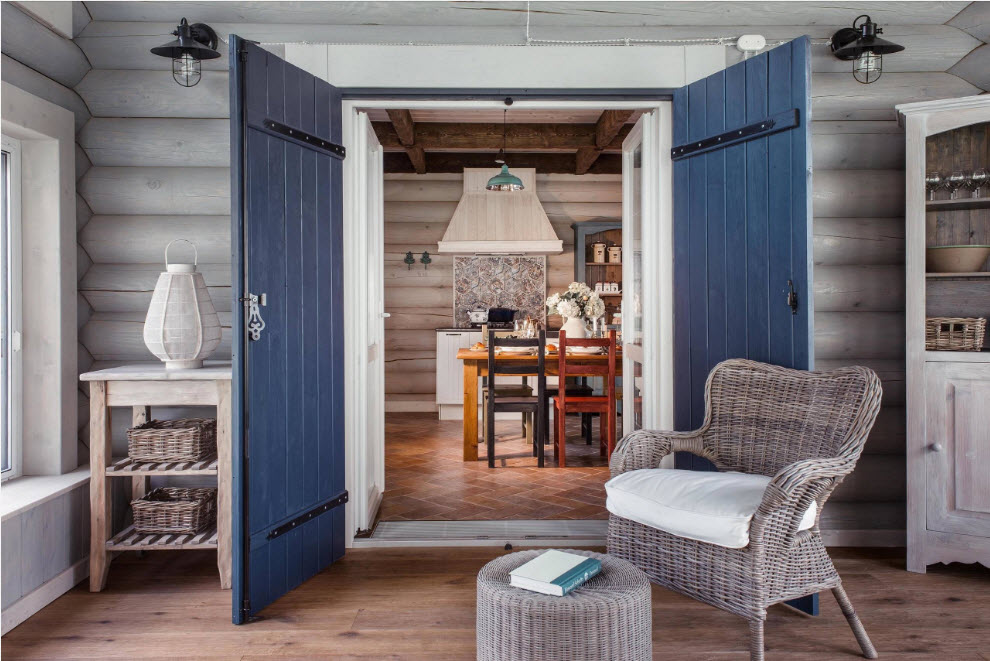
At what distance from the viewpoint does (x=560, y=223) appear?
7684mm

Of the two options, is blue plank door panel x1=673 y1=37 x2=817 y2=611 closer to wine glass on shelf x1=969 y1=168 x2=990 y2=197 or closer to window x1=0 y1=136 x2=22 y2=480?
wine glass on shelf x1=969 y1=168 x2=990 y2=197

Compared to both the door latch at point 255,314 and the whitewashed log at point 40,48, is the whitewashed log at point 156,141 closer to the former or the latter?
the whitewashed log at point 40,48

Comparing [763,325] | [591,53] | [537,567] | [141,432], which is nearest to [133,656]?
[141,432]

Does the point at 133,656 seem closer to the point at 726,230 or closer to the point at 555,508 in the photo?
the point at 555,508

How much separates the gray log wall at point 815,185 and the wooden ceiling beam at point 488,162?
4.03 meters

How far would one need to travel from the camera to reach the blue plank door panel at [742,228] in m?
2.60

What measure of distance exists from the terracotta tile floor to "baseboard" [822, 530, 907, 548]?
116 cm

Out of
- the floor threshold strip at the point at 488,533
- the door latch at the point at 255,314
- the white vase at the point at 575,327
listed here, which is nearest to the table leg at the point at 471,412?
the white vase at the point at 575,327

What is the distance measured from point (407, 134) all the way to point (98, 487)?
151 inches

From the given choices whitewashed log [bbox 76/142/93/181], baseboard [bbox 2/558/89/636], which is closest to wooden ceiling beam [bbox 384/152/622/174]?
whitewashed log [bbox 76/142/93/181]

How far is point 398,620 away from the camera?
2527 millimetres

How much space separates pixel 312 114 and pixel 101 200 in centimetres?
119

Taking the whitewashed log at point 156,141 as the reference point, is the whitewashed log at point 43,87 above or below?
above

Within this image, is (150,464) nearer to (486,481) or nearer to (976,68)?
(486,481)
